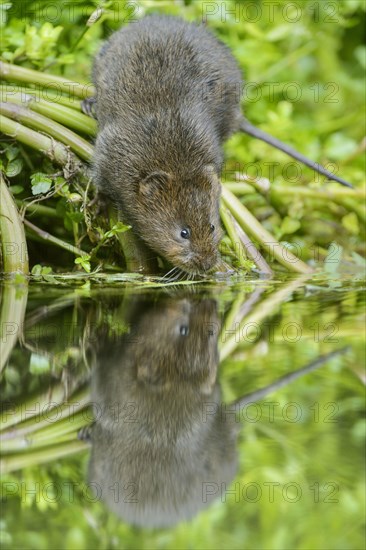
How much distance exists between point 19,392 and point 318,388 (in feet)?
2.35

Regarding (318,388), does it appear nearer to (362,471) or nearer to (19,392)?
(362,471)

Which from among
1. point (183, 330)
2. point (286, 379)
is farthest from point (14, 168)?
point (286, 379)

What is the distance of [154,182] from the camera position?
3.89 metres

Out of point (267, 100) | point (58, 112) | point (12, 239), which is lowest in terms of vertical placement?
point (12, 239)

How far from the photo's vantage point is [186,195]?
12.7 ft

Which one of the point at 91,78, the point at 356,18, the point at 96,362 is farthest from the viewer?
the point at 356,18

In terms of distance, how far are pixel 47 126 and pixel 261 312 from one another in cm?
161

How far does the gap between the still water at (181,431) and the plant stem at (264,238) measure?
1370 mm

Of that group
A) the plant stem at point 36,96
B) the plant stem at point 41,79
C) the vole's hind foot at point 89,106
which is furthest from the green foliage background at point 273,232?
the vole's hind foot at point 89,106

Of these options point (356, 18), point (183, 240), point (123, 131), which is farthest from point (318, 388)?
point (356, 18)

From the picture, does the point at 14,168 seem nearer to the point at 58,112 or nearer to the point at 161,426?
the point at 58,112

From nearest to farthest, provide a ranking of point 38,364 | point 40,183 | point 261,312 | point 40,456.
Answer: point 40,456, point 38,364, point 261,312, point 40,183

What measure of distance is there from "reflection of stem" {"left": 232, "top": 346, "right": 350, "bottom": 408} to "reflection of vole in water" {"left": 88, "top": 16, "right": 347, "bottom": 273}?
4.92 feet

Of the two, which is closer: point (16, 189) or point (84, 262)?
point (84, 262)
